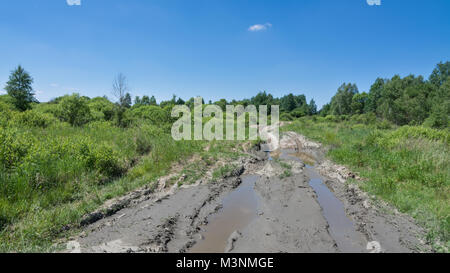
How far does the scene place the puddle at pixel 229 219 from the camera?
396 cm

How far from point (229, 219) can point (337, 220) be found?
285 cm

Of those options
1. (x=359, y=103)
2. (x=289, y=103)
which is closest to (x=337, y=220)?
(x=359, y=103)

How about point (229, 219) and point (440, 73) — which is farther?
point (440, 73)

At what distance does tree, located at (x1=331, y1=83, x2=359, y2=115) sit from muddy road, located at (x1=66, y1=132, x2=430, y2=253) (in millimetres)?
54096

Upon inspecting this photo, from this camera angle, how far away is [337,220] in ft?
16.6

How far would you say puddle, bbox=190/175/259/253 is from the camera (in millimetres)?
3957

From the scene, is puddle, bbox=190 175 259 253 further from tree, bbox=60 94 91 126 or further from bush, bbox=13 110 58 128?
tree, bbox=60 94 91 126

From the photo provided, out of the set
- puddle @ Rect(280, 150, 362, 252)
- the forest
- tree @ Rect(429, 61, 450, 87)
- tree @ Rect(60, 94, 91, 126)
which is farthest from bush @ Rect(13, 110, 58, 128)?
tree @ Rect(429, 61, 450, 87)

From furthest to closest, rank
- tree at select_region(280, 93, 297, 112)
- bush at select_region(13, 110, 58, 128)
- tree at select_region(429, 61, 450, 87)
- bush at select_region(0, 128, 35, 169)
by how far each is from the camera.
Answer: tree at select_region(280, 93, 297, 112)
tree at select_region(429, 61, 450, 87)
bush at select_region(13, 110, 58, 128)
bush at select_region(0, 128, 35, 169)

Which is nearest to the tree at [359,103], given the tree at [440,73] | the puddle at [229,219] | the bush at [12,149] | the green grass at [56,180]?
the tree at [440,73]

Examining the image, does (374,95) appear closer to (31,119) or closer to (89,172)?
(89,172)

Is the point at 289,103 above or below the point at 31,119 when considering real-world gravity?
above

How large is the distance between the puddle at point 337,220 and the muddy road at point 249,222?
0.02 meters
